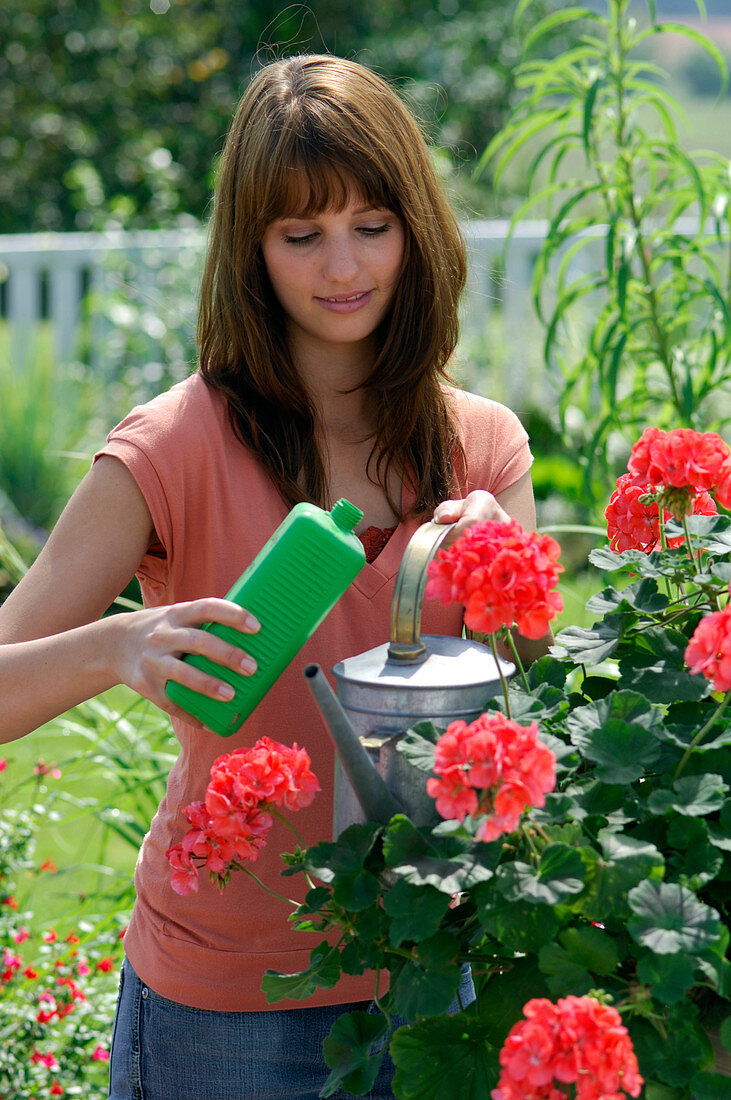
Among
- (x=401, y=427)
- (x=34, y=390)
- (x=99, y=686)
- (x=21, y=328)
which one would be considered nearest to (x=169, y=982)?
(x=99, y=686)

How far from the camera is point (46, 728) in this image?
2799 mm

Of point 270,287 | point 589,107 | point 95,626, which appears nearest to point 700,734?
point 95,626

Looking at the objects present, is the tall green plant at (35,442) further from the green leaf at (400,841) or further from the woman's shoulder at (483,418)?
the green leaf at (400,841)

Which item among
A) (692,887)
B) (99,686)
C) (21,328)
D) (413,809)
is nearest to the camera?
(692,887)

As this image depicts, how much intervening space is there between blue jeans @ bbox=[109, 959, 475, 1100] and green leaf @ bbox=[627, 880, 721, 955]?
58 cm

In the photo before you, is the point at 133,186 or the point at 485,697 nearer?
the point at 485,697

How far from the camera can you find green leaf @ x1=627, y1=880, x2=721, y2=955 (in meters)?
0.73

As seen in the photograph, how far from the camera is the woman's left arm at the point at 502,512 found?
3.40ft

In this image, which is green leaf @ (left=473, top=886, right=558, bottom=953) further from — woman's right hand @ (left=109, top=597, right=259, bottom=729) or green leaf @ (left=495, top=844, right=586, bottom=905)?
woman's right hand @ (left=109, top=597, right=259, bottom=729)

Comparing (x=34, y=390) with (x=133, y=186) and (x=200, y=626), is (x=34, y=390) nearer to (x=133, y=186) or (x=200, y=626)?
(x=200, y=626)

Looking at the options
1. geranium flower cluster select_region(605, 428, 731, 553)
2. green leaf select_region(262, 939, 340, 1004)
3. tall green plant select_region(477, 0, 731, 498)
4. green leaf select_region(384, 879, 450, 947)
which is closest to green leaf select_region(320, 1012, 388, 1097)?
green leaf select_region(262, 939, 340, 1004)

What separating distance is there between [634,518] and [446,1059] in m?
0.51

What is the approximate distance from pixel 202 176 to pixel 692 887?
8.70 m

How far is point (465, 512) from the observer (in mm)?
1042
